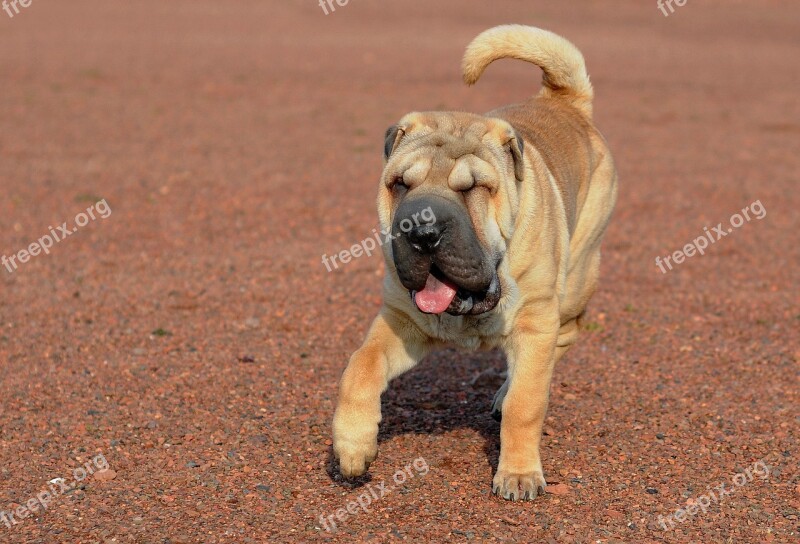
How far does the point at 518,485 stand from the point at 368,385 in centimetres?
91

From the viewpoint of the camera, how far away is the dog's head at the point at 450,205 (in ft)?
15.3

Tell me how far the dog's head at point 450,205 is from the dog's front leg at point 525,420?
0.46m

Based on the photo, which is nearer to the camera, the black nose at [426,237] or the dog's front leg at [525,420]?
the black nose at [426,237]

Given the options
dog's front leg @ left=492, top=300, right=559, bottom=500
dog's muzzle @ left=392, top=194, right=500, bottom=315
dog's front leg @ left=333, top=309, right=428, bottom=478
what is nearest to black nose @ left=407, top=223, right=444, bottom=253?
dog's muzzle @ left=392, top=194, right=500, bottom=315

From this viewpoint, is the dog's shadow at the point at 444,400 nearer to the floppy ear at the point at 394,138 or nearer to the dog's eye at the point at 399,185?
the dog's eye at the point at 399,185

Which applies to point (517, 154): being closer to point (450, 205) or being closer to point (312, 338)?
point (450, 205)

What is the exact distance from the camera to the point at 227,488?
5289 mm

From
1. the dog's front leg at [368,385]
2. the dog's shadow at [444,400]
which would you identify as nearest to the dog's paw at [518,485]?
the dog's shadow at [444,400]

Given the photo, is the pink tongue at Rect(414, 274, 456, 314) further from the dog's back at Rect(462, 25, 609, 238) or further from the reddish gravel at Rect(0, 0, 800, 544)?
the dog's back at Rect(462, 25, 609, 238)

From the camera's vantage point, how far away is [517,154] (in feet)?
16.8

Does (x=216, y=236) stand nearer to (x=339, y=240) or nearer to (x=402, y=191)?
(x=339, y=240)

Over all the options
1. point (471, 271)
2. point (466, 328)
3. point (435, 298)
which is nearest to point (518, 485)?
point (466, 328)

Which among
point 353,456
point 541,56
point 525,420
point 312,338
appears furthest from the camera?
point 312,338

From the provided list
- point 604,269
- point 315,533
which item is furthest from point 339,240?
point 315,533
